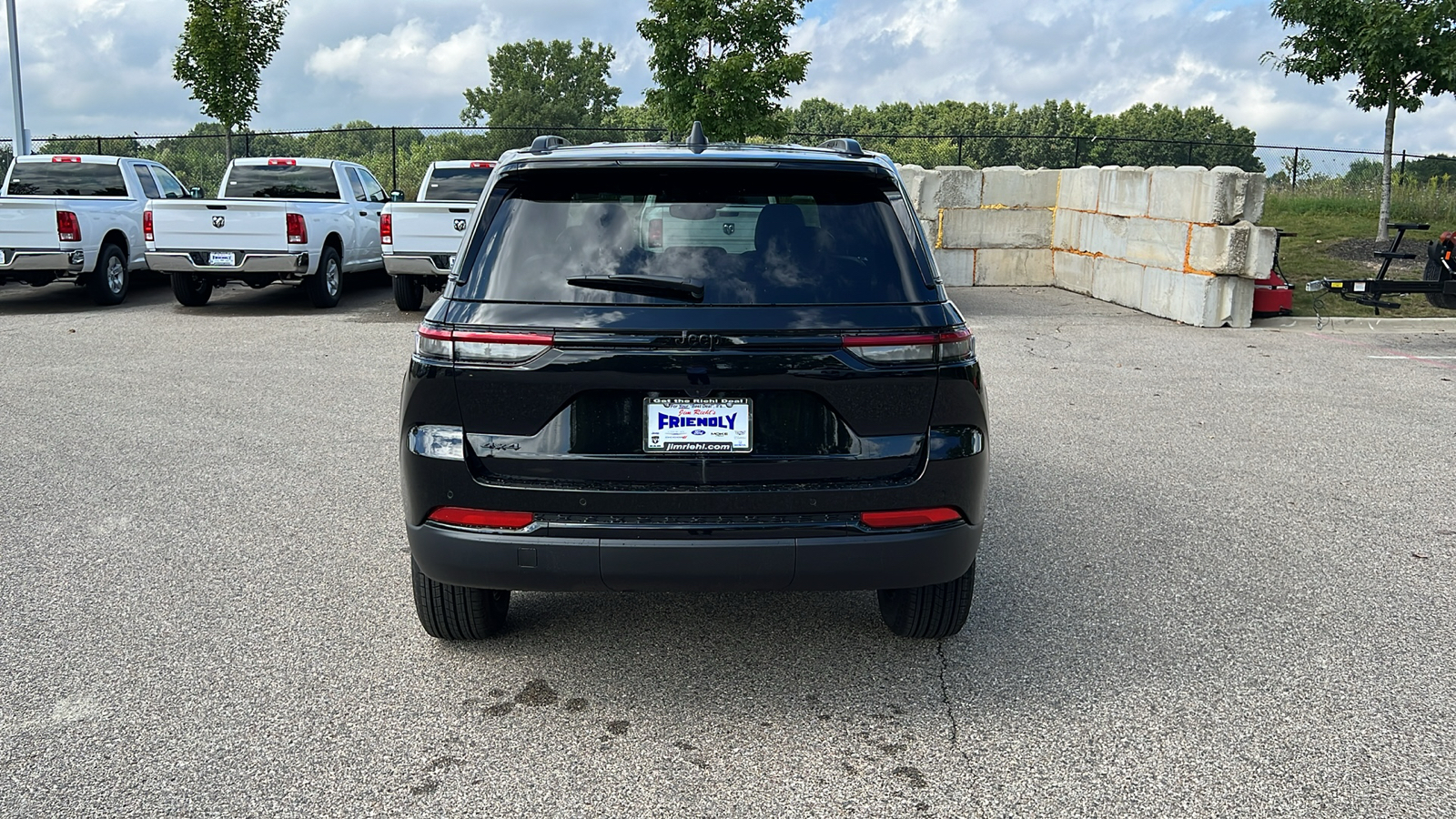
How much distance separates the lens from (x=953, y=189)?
754 inches

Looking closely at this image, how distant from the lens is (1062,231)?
19.2m

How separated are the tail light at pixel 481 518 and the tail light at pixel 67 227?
13800mm

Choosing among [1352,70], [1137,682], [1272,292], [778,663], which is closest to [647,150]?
[778,663]

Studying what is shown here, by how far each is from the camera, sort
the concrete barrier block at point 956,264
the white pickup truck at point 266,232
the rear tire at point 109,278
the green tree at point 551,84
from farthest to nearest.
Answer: the green tree at point 551,84, the concrete barrier block at point 956,264, the rear tire at point 109,278, the white pickup truck at point 266,232

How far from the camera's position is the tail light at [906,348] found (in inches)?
141

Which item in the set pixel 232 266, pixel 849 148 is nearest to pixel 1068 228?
pixel 232 266

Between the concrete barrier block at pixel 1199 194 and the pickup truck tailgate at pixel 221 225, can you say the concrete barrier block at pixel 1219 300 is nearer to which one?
the concrete barrier block at pixel 1199 194

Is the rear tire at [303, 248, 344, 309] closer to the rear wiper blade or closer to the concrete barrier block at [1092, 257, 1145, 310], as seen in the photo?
the concrete barrier block at [1092, 257, 1145, 310]

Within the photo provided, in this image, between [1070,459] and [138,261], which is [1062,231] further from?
[138,261]

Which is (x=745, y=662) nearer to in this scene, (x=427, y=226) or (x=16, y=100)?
(x=427, y=226)

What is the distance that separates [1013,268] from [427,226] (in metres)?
9.55

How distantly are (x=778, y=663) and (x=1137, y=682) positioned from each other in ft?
3.99

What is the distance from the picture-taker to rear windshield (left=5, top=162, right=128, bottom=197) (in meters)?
17.0

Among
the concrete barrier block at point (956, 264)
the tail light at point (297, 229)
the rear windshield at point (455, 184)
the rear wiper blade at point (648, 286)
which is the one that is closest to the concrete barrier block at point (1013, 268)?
the concrete barrier block at point (956, 264)
